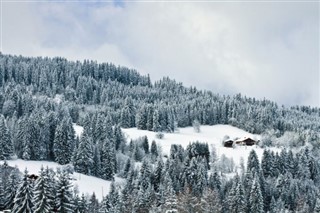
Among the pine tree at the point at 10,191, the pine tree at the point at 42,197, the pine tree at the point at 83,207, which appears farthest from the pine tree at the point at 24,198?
the pine tree at the point at 10,191

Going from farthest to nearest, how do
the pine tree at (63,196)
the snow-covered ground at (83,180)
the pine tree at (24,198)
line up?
the snow-covered ground at (83,180)
the pine tree at (63,196)
the pine tree at (24,198)

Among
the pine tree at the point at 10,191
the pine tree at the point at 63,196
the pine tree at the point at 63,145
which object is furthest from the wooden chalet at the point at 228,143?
the pine tree at the point at 63,196

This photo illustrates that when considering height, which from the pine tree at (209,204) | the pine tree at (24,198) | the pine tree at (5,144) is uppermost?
the pine tree at (5,144)

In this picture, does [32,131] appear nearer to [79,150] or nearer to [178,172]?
[79,150]

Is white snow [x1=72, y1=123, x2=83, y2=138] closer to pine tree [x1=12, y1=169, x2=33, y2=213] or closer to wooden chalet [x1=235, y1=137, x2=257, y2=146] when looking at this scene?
wooden chalet [x1=235, y1=137, x2=257, y2=146]

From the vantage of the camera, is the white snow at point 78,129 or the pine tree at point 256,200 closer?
the pine tree at point 256,200

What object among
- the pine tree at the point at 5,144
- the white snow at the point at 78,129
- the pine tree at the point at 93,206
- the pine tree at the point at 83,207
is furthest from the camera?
the white snow at the point at 78,129

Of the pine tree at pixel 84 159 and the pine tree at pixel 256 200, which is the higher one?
the pine tree at pixel 84 159

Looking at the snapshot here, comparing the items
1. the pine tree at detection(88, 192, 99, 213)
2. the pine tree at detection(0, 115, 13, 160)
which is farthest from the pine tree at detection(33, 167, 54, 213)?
the pine tree at detection(0, 115, 13, 160)

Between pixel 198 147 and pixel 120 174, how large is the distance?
1330 inches

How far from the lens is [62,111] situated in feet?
627

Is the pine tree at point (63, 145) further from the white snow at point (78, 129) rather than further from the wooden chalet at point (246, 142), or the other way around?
the wooden chalet at point (246, 142)

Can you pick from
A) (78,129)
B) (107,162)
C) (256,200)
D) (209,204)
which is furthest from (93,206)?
(78,129)

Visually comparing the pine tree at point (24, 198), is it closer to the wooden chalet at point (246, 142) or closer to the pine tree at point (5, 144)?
the pine tree at point (5, 144)
